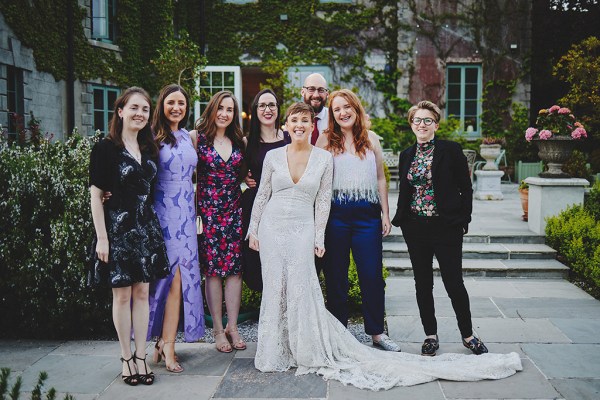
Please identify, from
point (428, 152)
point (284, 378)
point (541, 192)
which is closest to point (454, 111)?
point (541, 192)

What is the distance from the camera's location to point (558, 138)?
7734 mm

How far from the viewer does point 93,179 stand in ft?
11.2

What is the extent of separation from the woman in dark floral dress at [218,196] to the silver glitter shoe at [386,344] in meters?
1.17

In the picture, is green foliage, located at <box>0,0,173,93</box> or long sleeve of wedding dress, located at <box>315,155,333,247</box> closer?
long sleeve of wedding dress, located at <box>315,155,333,247</box>

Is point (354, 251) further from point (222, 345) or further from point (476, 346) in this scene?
point (222, 345)

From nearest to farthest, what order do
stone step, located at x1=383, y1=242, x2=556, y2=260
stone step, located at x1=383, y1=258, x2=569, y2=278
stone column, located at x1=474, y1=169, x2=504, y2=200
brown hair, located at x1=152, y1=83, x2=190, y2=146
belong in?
brown hair, located at x1=152, y1=83, x2=190, y2=146
stone step, located at x1=383, y1=258, x2=569, y2=278
stone step, located at x1=383, y1=242, x2=556, y2=260
stone column, located at x1=474, y1=169, x2=504, y2=200

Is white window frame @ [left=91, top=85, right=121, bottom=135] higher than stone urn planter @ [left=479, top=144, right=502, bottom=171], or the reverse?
white window frame @ [left=91, top=85, right=121, bottom=135]

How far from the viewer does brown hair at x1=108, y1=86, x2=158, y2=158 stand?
354 centimetres

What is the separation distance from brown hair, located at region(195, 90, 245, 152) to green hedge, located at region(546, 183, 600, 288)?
4056mm

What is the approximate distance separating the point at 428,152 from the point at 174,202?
1816mm

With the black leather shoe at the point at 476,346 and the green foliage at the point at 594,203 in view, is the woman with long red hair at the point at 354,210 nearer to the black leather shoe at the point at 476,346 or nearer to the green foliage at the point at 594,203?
the black leather shoe at the point at 476,346

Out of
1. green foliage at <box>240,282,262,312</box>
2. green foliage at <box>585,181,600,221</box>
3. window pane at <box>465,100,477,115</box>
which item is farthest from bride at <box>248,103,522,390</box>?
window pane at <box>465,100,477,115</box>

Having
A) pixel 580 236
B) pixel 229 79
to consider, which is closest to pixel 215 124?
pixel 580 236

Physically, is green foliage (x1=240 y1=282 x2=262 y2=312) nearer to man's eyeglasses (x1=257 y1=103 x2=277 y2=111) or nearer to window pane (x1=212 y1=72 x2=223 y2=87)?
man's eyeglasses (x1=257 y1=103 x2=277 y2=111)
